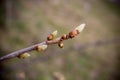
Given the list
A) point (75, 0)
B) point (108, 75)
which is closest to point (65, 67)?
point (108, 75)

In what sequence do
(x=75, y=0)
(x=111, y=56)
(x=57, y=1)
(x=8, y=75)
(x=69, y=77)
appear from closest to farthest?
(x=8, y=75)
(x=69, y=77)
(x=111, y=56)
(x=57, y=1)
(x=75, y=0)

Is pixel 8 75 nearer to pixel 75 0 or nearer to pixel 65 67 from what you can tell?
pixel 65 67

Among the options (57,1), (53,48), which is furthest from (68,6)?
(53,48)

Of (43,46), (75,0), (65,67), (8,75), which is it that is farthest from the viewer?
(75,0)

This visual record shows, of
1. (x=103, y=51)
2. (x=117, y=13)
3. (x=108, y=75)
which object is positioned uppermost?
(x=117, y=13)

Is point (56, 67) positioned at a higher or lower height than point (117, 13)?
lower

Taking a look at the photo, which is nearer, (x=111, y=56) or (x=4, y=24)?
(x=4, y=24)

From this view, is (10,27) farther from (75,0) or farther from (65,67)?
(75,0)
